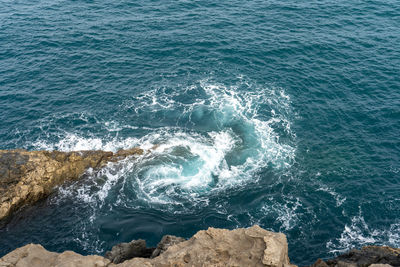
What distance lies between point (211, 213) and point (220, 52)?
46.8 meters

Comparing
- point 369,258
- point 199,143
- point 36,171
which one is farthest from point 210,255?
Result: point 36,171

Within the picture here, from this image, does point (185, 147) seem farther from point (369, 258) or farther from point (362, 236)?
point (369, 258)

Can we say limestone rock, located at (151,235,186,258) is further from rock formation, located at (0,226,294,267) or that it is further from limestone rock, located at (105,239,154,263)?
rock formation, located at (0,226,294,267)

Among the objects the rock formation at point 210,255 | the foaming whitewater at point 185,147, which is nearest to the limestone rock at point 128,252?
the rock formation at point 210,255

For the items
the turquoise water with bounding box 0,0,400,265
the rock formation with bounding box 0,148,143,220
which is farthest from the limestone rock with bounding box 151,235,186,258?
the rock formation with bounding box 0,148,143,220

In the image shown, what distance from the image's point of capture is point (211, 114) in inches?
2675

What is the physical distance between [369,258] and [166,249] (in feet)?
74.4

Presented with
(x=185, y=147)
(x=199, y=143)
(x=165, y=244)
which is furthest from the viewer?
(x=199, y=143)

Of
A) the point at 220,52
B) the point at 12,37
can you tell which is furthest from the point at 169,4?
the point at 12,37

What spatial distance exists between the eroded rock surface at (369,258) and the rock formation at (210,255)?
24.6 feet

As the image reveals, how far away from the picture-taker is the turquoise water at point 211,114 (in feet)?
160

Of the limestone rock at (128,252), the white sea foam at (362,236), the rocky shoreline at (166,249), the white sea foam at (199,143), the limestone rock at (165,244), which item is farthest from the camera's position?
the white sea foam at (199,143)

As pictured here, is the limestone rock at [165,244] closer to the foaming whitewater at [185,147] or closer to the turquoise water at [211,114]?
the turquoise water at [211,114]

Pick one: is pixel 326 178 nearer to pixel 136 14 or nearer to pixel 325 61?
pixel 325 61
